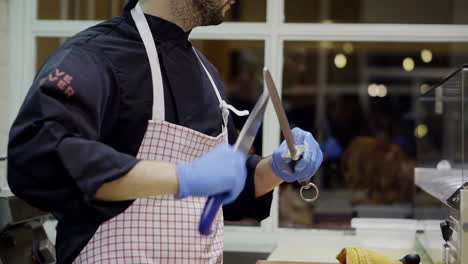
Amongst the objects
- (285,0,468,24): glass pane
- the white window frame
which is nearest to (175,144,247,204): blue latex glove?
the white window frame

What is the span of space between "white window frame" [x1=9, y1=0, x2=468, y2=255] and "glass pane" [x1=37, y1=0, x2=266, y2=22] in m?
0.05

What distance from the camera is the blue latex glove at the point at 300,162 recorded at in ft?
4.73

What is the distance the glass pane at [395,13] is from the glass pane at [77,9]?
2.47ft

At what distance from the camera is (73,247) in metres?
1.36

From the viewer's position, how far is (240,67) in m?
4.54

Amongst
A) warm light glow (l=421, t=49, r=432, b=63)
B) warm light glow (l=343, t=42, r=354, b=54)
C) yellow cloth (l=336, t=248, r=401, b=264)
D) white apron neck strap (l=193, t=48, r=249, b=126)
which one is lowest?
yellow cloth (l=336, t=248, r=401, b=264)

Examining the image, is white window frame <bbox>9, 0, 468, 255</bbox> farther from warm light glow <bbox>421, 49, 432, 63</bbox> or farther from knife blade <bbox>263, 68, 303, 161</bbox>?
knife blade <bbox>263, 68, 303, 161</bbox>

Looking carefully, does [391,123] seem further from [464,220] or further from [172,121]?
[172,121]

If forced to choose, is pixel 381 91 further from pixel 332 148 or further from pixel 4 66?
pixel 4 66

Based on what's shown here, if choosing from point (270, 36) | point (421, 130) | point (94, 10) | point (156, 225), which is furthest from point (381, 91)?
point (156, 225)

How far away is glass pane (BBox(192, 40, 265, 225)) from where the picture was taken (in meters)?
2.97

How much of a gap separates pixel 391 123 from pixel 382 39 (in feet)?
6.49

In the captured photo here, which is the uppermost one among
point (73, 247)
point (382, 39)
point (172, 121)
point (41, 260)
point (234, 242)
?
point (382, 39)

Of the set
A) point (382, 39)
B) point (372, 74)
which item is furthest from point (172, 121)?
point (372, 74)
